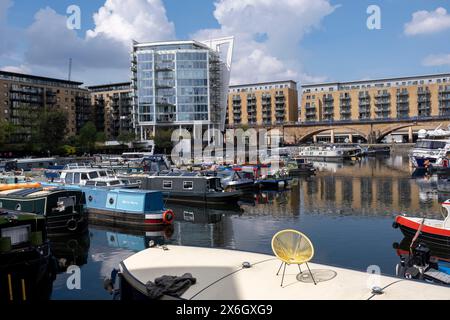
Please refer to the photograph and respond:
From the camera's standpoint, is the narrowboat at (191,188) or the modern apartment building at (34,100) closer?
the narrowboat at (191,188)

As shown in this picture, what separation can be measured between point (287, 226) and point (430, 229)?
9.66m

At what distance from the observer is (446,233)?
67.9 ft

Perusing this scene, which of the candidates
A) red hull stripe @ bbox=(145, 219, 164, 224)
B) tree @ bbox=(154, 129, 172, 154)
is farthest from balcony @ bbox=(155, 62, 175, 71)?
red hull stripe @ bbox=(145, 219, 164, 224)

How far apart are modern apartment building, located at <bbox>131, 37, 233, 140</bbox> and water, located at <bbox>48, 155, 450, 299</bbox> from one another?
68861mm

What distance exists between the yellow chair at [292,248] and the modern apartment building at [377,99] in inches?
5311

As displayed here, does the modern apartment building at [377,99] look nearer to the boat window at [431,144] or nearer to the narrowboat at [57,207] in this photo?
the boat window at [431,144]

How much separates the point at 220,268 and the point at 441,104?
504 feet

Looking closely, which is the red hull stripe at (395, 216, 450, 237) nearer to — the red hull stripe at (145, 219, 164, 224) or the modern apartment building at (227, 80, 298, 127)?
the red hull stripe at (145, 219, 164, 224)

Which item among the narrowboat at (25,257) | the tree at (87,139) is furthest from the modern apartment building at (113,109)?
the narrowboat at (25,257)

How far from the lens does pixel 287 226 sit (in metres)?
29.0

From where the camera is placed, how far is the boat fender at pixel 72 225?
25881 millimetres

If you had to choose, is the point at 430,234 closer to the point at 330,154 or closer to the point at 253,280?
the point at 253,280

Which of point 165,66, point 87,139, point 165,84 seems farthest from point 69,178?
point 165,66
